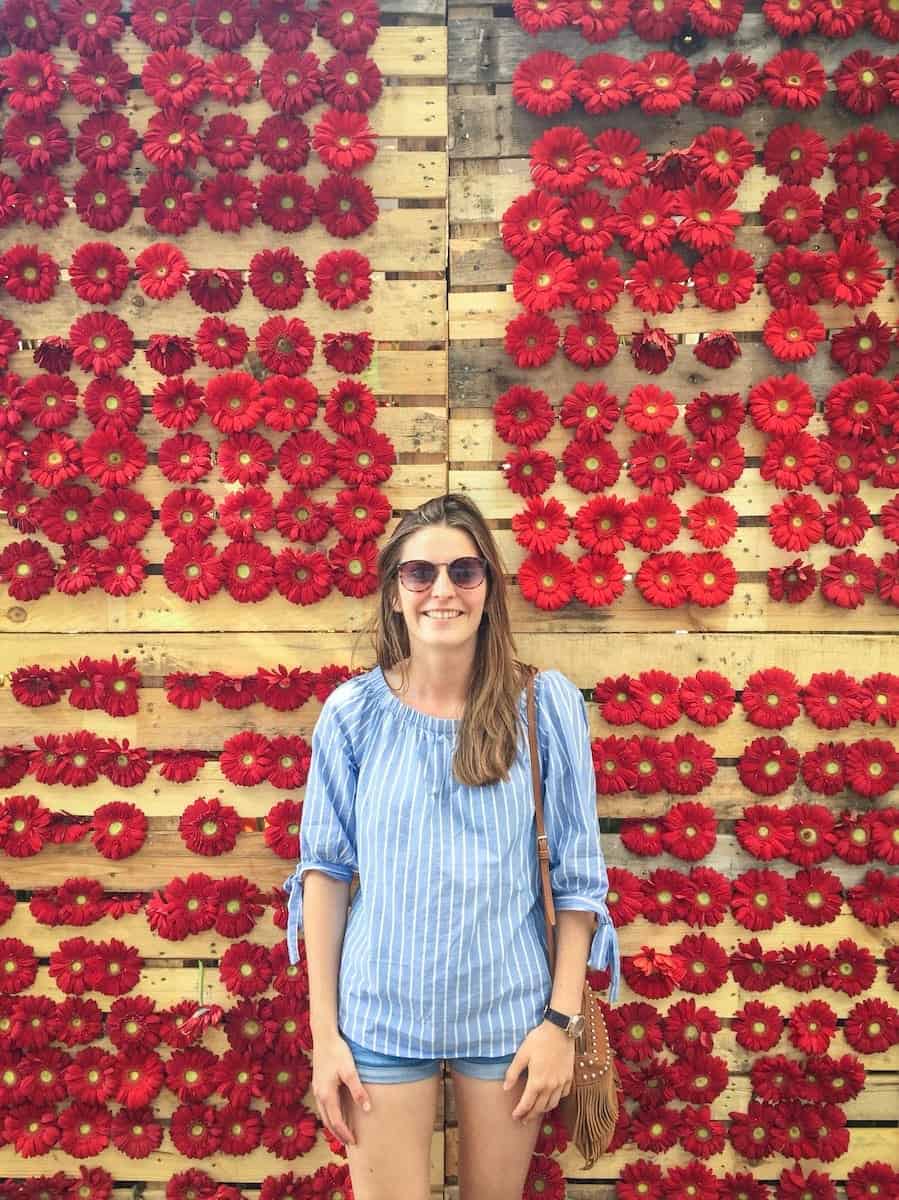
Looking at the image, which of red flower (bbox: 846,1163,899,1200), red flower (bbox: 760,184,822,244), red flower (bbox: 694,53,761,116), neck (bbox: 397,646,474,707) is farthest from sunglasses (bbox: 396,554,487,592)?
red flower (bbox: 846,1163,899,1200)

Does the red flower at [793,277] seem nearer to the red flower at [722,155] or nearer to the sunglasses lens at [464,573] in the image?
the red flower at [722,155]

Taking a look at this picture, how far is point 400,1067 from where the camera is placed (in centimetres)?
157

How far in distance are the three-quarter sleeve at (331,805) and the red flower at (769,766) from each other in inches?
45.7

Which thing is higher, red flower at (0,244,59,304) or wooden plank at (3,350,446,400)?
red flower at (0,244,59,304)

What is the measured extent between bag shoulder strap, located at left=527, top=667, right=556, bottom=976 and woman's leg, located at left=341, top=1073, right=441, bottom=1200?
36 cm

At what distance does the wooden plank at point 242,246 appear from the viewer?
2287mm

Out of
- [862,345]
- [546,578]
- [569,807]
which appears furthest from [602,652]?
[862,345]

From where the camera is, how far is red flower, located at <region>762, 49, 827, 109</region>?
86.9 inches

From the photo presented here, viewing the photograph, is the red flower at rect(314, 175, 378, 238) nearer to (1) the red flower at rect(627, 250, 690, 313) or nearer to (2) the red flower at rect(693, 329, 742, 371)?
(1) the red flower at rect(627, 250, 690, 313)

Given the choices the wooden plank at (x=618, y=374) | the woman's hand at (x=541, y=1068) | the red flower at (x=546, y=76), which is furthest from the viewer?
the wooden plank at (x=618, y=374)

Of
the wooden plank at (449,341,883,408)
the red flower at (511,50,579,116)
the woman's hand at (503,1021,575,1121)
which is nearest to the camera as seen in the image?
the woman's hand at (503,1021,575,1121)

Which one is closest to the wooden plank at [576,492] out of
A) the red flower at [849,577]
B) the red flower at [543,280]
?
the red flower at [849,577]

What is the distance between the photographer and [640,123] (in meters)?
2.27

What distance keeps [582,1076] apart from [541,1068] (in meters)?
0.19
